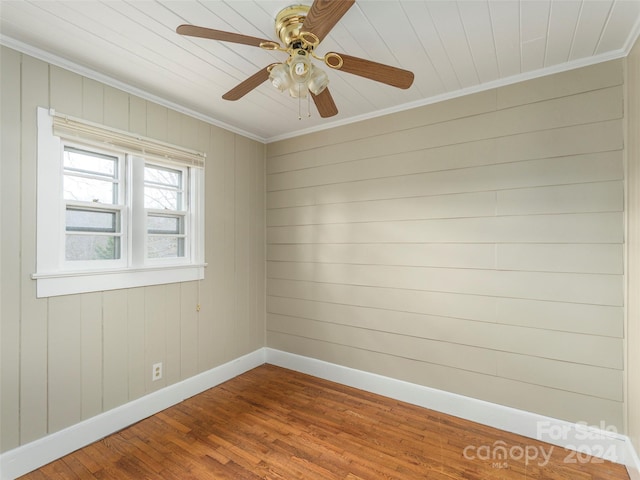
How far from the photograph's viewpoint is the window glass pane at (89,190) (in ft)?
6.93

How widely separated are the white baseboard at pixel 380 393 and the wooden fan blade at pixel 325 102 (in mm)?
2299

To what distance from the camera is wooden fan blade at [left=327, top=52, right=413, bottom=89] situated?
57.7 inches

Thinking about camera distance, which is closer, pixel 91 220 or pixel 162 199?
pixel 91 220

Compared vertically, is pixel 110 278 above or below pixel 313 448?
above

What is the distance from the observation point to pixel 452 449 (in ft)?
6.79

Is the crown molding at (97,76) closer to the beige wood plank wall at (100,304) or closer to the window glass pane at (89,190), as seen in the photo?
the beige wood plank wall at (100,304)

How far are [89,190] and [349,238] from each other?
2133mm

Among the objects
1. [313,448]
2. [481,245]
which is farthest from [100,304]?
[481,245]

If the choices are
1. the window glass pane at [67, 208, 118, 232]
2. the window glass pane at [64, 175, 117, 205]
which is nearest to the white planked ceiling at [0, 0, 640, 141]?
the window glass pane at [64, 175, 117, 205]

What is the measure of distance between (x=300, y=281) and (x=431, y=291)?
1.38m

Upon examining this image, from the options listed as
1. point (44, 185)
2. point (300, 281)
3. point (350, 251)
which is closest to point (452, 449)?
point (350, 251)

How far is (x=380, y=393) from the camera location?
2.82m

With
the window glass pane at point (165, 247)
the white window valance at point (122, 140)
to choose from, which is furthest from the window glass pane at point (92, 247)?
the white window valance at point (122, 140)

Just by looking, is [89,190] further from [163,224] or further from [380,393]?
[380,393]
